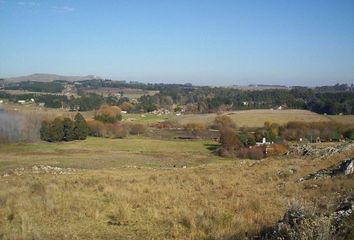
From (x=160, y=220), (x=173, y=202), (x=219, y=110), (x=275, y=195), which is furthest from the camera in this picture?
(x=219, y=110)

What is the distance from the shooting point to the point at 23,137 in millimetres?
85812

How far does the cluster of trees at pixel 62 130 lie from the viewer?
275 feet

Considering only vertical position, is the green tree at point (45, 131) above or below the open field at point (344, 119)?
below

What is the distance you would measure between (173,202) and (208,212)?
2.73 m

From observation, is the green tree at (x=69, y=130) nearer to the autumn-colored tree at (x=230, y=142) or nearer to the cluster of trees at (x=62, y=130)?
the cluster of trees at (x=62, y=130)

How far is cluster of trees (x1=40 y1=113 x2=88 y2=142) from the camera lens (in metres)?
83.8

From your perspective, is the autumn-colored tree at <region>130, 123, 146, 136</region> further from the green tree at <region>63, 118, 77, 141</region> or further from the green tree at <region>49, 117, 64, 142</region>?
the green tree at <region>49, 117, 64, 142</region>

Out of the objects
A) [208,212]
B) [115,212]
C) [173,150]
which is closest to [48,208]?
[115,212]

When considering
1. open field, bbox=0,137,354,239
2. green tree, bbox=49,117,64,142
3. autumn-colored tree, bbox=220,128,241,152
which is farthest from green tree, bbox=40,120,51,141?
open field, bbox=0,137,354,239

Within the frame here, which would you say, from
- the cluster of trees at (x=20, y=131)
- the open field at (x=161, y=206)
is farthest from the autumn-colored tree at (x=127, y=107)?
the open field at (x=161, y=206)

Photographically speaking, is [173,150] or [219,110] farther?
[219,110]

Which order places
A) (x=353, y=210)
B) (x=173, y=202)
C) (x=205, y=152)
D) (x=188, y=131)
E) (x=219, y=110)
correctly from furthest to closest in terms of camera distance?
1. (x=219, y=110)
2. (x=188, y=131)
3. (x=205, y=152)
4. (x=173, y=202)
5. (x=353, y=210)

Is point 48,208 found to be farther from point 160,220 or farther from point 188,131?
point 188,131

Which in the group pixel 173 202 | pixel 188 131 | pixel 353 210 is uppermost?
pixel 353 210
